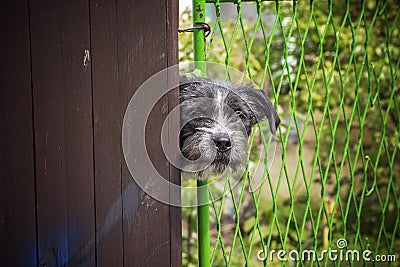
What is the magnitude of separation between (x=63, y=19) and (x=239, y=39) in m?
2.79

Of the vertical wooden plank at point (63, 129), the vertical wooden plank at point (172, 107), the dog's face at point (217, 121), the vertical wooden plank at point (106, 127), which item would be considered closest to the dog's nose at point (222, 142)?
the dog's face at point (217, 121)

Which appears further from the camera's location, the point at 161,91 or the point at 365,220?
the point at 365,220

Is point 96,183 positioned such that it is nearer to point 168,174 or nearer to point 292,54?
point 168,174

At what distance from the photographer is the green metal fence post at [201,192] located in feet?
8.63

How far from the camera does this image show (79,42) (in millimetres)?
2119

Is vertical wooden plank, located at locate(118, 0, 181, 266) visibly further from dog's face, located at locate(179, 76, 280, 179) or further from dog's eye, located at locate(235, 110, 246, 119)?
dog's eye, located at locate(235, 110, 246, 119)

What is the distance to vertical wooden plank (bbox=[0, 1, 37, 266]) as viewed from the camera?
1918 millimetres

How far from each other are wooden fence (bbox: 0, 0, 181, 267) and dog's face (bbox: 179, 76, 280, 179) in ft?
1.13

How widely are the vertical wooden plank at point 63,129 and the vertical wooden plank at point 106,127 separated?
0.04 metres

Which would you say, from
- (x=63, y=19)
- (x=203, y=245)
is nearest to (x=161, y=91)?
(x=63, y=19)

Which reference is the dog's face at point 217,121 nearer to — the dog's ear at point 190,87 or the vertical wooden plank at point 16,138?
the dog's ear at point 190,87

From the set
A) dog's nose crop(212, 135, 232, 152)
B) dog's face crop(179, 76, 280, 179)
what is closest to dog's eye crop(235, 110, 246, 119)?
dog's face crop(179, 76, 280, 179)

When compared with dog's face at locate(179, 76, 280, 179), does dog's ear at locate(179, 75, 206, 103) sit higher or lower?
higher

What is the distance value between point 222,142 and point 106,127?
0.76m
